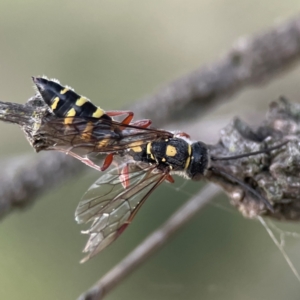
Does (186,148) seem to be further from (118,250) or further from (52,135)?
(118,250)

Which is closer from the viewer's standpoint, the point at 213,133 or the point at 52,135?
the point at 52,135

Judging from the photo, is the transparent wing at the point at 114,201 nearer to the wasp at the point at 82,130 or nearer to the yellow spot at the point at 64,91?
the wasp at the point at 82,130

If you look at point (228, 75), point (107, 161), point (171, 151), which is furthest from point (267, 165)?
point (228, 75)

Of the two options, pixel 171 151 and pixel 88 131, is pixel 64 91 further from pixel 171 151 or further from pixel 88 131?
pixel 171 151

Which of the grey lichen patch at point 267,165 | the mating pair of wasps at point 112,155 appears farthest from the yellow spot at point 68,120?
the grey lichen patch at point 267,165

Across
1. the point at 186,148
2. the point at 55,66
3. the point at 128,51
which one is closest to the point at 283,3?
the point at 128,51

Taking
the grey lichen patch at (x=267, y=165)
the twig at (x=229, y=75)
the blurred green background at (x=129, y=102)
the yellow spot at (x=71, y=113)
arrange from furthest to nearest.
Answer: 1. the blurred green background at (x=129, y=102)
2. the twig at (x=229, y=75)
3. the yellow spot at (x=71, y=113)
4. the grey lichen patch at (x=267, y=165)

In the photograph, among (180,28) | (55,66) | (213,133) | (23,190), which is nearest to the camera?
(23,190)

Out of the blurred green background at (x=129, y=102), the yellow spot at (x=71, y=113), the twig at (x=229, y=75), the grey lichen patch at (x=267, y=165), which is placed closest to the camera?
the grey lichen patch at (x=267, y=165)
